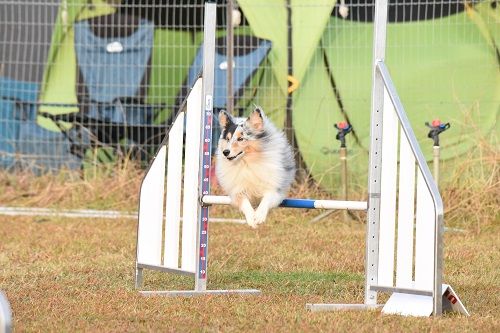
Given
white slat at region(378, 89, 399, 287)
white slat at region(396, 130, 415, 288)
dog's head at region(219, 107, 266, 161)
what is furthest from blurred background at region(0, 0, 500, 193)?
white slat at region(396, 130, 415, 288)

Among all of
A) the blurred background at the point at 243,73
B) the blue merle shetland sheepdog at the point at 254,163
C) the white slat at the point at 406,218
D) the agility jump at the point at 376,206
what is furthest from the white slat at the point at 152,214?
the blurred background at the point at 243,73

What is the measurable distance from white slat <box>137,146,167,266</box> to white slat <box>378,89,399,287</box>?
1.44 metres

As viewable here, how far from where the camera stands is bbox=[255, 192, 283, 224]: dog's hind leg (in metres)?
5.79

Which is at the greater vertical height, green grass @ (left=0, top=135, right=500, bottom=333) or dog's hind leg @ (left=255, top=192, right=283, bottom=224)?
dog's hind leg @ (left=255, top=192, right=283, bottom=224)

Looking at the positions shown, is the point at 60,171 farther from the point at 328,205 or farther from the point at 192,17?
the point at 328,205

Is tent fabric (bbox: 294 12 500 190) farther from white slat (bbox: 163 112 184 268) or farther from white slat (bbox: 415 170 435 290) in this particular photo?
white slat (bbox: 415 170 435 290)

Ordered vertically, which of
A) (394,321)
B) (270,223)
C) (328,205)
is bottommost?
(270,223)

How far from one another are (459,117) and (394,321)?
590 centimetres

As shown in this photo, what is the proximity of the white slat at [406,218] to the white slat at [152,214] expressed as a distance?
158 centimetres

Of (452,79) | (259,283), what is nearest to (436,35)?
(452,79)

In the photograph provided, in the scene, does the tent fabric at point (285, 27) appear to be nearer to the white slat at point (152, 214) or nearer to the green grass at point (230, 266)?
the green grass at point (230, 266)

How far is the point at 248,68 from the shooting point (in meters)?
11.2

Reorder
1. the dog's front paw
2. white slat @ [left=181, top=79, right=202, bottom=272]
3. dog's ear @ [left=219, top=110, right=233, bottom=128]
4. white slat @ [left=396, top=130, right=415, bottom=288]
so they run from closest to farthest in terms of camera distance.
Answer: white slat @ [left=396, top=130, right=415, bottom=288], the dog's front paw, dog's ear @ [left=219, top=110, right=233, bottom=128], white slat @ [left=181, top=79, right=202, bottom=272]

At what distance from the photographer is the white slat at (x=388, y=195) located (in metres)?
5.34
